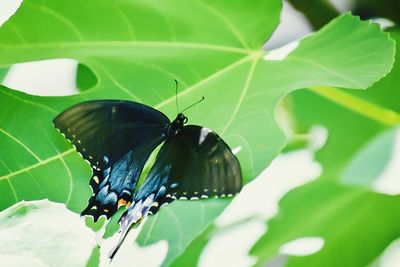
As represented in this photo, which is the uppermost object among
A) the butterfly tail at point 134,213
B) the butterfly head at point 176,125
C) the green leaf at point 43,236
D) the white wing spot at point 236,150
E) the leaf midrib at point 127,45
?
the leaf midrib at point 127,45

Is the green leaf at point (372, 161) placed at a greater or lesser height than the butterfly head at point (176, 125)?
lesser

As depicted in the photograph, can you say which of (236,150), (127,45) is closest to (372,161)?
(236,150)

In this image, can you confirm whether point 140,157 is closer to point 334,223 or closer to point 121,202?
point 121,202

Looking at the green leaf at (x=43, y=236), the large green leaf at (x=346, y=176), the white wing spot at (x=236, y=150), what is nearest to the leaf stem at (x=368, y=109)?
the large green leaf at (x=346, y=176)

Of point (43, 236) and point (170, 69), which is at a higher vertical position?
point (170, 69)

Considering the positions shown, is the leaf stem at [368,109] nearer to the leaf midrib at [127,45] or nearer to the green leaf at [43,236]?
the leaf midrib at [127,45]

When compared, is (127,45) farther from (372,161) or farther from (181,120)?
(372,161)
